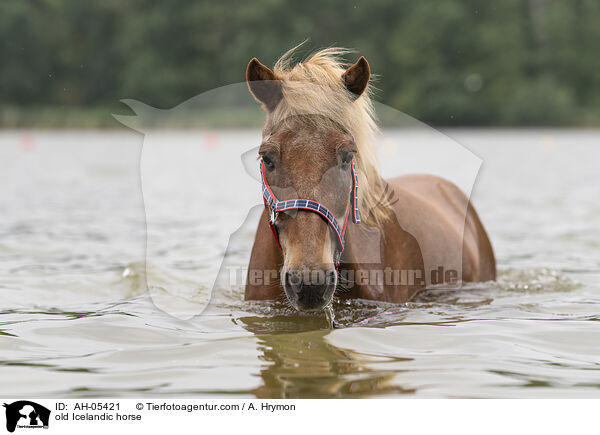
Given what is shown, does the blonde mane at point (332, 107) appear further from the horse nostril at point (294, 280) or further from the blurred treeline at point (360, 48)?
the blurred treeline at point (360, 48)

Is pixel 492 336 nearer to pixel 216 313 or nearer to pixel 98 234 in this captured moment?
pixel 216 313

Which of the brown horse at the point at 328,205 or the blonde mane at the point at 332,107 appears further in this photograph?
the blonde mane at the point at 332,107

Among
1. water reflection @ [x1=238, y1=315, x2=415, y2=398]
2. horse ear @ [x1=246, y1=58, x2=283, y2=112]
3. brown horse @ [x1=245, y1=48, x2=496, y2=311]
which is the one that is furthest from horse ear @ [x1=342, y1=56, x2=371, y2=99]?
water reflection @ [x1=238, y1=315, x2=415, y2=398]

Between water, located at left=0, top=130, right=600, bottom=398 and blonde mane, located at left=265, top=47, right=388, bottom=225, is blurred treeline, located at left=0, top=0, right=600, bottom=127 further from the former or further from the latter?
blonde mane, located at left=265, top=47, right=388, bottom=225

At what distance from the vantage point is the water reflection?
3.24 metres

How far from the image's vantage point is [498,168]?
23.1 meters

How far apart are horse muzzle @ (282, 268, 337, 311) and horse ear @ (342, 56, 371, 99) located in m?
1.20

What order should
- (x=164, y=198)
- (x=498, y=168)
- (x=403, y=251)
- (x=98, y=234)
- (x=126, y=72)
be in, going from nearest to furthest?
1. (x=403, y=251)
2. (x=98, y=234)
3. (x=164, y=198)
4. (x=498, y=168)
5. (x=126, y=72)

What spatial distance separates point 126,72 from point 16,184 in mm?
55830

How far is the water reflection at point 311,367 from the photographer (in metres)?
3.24
